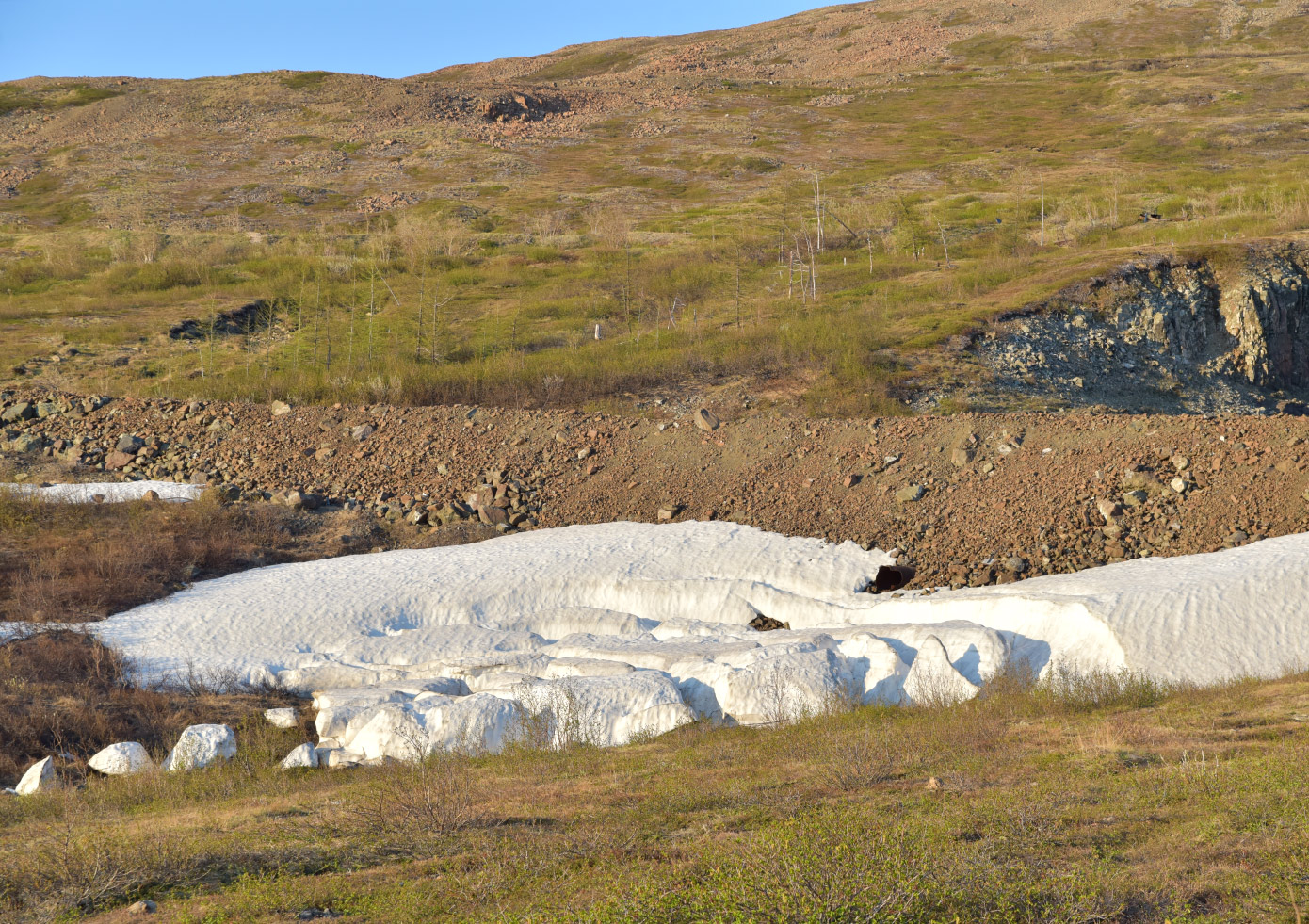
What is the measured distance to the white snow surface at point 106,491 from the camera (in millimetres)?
13641

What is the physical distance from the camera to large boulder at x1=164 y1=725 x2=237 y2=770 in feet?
25.3

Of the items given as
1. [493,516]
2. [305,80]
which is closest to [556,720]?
[493,516]

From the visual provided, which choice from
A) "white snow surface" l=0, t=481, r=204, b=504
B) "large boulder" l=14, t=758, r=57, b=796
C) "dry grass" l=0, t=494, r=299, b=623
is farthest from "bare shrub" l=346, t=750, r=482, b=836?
"white snow surface" l=0, t=481, r=204, b=504

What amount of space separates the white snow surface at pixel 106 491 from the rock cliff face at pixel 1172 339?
15.1m

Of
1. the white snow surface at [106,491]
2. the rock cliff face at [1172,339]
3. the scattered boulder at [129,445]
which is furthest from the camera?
the rock cliff face at [1172,339]

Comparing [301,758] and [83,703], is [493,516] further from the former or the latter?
[301,758]

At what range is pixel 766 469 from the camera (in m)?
13.4

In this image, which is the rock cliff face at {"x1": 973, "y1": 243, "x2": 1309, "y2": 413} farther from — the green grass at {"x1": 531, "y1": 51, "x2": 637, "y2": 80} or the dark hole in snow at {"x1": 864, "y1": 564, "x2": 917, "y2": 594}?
the green grass at {"x1": 531, "y1": 51, "x2": 637, "y2": 80}

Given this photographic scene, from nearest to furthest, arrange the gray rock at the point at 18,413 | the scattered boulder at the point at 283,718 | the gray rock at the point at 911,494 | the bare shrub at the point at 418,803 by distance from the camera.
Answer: the bare shrub at the point at 418,803 → the scattered boulder at the point at 283,718 → the gray rock at the point at 911,494 → the gray rock at the point at 18,413

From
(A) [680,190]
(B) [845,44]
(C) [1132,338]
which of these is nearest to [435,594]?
(C) [1132,338]

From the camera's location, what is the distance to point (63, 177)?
175 feet

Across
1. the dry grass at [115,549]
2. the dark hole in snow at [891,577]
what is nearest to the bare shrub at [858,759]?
the dark hole in snow at [891,577]

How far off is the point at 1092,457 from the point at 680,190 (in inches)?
1653

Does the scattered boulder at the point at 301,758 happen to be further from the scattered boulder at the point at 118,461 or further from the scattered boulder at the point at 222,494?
the scattered boulder at the point at 118,461
